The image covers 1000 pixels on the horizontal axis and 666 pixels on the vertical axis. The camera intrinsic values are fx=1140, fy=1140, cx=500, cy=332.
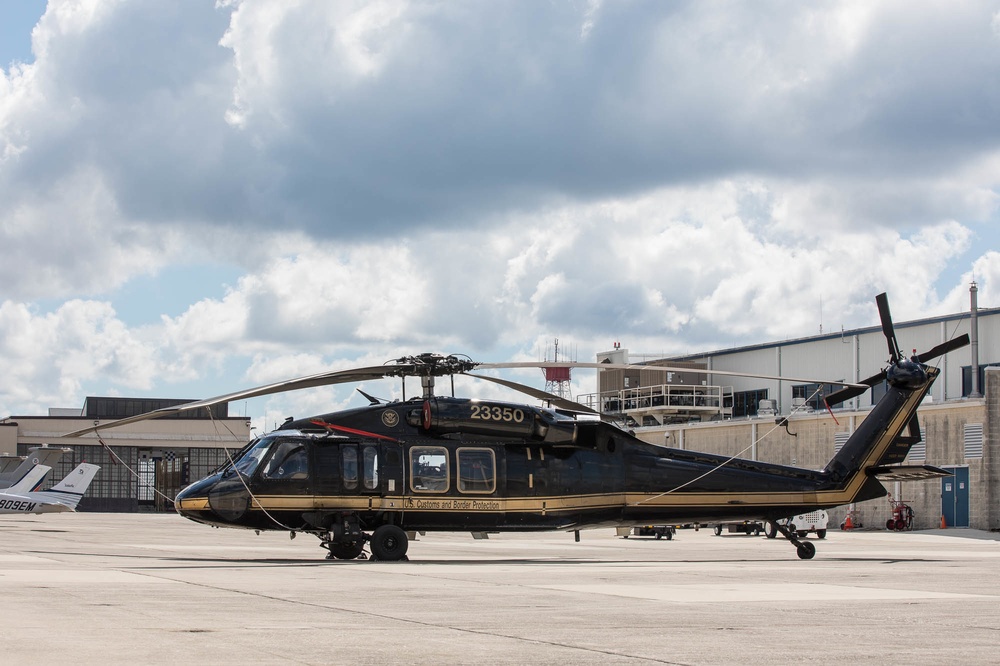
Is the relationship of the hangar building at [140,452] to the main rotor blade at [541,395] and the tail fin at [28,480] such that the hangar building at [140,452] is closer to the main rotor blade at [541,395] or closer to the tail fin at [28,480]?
the tail fin at [28,480]

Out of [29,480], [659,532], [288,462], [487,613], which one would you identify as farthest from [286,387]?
[29,480]

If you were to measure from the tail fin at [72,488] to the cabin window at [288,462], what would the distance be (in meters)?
36.4

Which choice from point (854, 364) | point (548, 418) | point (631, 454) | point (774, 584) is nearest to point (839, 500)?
point (631, 454)

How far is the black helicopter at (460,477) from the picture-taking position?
2286 centimetres

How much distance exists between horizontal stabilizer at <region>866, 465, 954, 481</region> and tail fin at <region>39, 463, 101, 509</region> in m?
41.4

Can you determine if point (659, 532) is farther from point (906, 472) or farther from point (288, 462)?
point (288, 462)

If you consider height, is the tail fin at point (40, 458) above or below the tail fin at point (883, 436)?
below

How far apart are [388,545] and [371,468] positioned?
160 cm

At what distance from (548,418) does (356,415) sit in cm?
412

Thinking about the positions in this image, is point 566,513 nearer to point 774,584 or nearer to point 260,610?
point 774,584

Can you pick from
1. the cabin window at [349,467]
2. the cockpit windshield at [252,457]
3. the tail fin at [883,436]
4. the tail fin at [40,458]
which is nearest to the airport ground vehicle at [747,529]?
the tail fin at [883,436]

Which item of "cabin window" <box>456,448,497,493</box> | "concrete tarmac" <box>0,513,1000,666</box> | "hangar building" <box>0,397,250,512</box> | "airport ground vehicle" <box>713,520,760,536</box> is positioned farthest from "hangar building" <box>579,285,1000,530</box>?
"hangar building" <box>0,397,250,512</box>

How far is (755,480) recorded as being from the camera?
84.6 feet

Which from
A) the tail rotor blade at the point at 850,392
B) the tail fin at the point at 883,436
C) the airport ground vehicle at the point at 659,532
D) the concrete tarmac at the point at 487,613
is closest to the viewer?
the concrete tarmac at the point at 487,613
